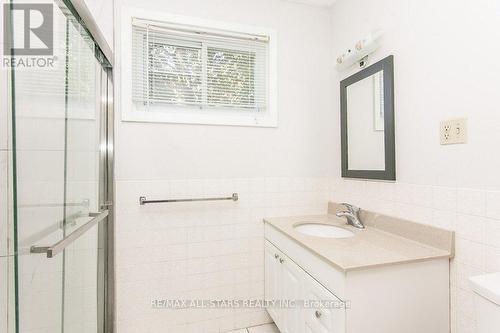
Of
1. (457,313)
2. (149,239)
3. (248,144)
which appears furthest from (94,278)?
(457,313)

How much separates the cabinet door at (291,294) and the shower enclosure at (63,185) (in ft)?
3.50

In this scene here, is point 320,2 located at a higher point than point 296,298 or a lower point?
higher

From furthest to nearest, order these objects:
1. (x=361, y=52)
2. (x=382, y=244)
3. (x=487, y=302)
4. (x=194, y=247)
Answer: (x=194, y=247) < (x=361, y=52) < (x=382, y=244) < (x=487, y=302)

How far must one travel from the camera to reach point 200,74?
72.6 inches

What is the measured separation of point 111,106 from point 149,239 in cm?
89

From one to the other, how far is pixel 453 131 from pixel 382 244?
0.62 m

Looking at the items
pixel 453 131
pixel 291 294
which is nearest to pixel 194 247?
pixel 291 294

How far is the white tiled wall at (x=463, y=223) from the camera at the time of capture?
1031mm

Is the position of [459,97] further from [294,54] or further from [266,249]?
[266,249]

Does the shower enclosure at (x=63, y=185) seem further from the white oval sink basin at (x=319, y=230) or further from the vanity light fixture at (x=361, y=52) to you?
the vanity light fixture at (x=361, y=52)

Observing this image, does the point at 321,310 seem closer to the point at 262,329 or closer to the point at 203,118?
the point at 262,329

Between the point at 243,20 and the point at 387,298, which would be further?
the point at 243,20

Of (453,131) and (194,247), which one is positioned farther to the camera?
(194,247)

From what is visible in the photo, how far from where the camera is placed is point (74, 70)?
1171mm
